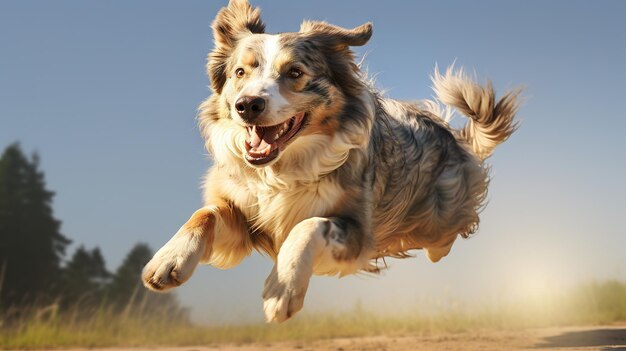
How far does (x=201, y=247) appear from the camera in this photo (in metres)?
5.14

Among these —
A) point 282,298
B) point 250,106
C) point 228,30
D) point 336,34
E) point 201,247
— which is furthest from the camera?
point 228,30

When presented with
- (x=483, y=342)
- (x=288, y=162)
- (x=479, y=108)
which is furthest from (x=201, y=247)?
(x=483, y=342)

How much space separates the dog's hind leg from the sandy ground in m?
4.47

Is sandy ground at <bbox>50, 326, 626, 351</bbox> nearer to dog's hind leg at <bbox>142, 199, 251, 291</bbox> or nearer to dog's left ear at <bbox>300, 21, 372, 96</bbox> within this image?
dog's hind leg at <bbox>142, 199, 251, 291</bbox>

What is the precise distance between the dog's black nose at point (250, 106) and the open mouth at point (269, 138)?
0.26m

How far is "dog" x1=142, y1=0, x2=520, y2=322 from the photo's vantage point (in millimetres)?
4910

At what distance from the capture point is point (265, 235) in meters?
5.85

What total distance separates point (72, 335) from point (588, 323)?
8001 mm

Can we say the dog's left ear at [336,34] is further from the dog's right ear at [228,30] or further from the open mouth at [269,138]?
the open mouth at [269,138]

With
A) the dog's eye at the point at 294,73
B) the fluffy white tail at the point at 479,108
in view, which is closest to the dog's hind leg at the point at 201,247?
the dog's eye at the point at 294,73

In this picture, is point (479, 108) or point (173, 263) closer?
point (173, 263)

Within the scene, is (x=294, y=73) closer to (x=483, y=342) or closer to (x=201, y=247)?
(x=201, y=247)

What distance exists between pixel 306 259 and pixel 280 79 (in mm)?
1295

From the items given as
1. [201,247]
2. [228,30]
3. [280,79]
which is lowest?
[201,247]
